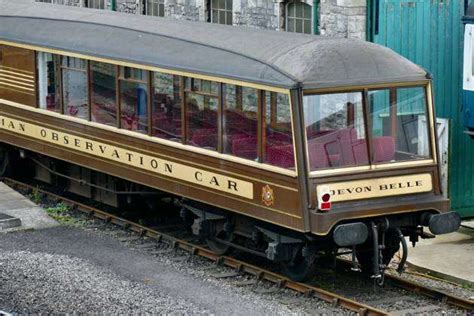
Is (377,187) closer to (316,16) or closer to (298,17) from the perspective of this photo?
(316,16)

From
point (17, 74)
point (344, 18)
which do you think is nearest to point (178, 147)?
point (344, 18)

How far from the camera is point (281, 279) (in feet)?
45.2

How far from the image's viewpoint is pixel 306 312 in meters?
12.7

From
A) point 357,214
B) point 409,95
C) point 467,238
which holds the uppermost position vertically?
point 409,95

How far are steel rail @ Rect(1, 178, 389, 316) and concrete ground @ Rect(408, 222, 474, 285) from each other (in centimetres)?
181

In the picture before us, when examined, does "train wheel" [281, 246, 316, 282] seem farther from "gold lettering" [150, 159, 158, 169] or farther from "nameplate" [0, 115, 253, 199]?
"gold lettering" [150, 159, 158, 169]

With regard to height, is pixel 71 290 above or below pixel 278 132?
Answer: below

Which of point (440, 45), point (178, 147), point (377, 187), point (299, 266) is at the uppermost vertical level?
point (440, 45)

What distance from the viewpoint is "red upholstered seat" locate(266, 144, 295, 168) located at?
12993 mm

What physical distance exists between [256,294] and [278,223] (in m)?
0.87

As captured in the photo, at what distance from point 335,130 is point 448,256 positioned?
3.06m

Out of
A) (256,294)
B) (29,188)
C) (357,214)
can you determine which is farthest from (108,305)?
(29,188)

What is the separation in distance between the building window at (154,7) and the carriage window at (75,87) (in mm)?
6120

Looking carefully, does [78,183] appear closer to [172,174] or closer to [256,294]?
[172,174]
